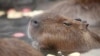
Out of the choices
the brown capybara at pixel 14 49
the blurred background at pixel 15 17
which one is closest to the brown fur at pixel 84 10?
the blurred background at pixel 15 17

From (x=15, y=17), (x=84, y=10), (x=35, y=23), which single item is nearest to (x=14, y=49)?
(x=35, y=23)

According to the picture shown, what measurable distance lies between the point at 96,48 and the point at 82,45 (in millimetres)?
64

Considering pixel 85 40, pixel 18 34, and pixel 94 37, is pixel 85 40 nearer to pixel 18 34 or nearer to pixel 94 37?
pixel 94 37

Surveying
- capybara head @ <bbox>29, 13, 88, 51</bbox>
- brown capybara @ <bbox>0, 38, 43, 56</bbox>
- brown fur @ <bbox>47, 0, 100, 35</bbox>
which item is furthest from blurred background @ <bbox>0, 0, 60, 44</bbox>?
brown capybara @ <bbox>0, 38, 43, 56</bbox>

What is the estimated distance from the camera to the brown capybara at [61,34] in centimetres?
157

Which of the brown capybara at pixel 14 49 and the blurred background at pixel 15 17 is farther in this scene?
the blurred background at pixel 15 17

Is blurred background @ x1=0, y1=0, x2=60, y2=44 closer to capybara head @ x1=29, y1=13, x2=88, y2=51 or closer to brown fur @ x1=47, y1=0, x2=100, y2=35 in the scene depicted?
capybara head @ x1=29, y1=13, x2=88, y2=51

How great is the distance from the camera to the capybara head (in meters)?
1.57

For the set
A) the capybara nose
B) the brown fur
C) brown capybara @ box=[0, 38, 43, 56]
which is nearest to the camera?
brown capybara @ box=[0, 38, 43, 56]

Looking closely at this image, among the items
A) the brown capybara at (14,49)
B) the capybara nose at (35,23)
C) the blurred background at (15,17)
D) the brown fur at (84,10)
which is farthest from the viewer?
the blurred background at (15,17)

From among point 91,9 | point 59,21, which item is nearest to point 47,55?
point 59,21

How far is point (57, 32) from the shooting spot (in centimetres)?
159

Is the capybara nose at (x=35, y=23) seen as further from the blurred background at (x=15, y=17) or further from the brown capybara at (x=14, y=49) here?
the brown capybara at (x=14, y=49)

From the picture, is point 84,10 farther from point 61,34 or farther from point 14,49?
point 14,49
